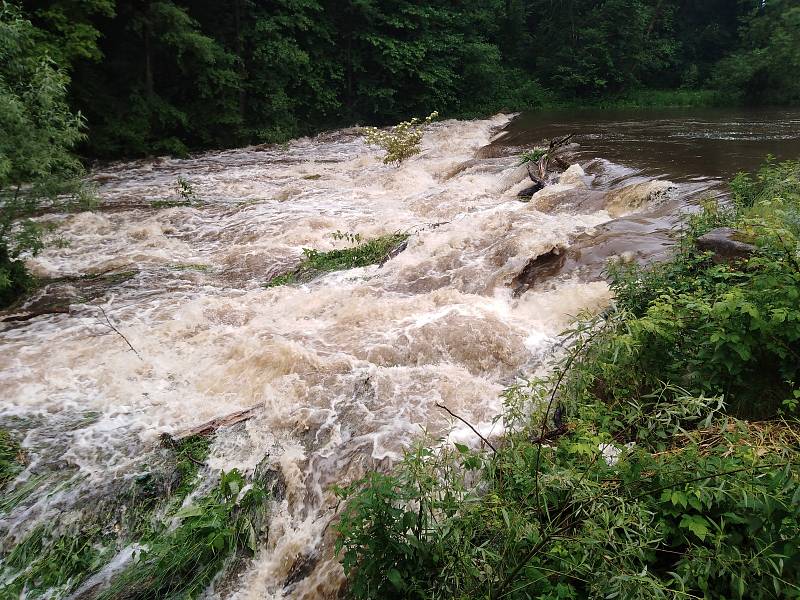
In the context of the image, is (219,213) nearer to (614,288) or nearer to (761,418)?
(614,288)

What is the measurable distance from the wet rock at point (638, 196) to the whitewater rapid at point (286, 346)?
38 centimetres

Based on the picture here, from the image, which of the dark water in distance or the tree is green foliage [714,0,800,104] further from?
the tree

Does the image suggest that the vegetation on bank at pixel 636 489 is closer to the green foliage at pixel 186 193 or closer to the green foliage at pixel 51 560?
the green foliage at pixel 51 560

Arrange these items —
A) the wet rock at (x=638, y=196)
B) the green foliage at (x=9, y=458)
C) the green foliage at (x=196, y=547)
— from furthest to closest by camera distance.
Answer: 1. the wet rock at (x=638, y=196)
2. the green foliage at (x=9, y=458)
3. the green foliage at (x=196, y=547)

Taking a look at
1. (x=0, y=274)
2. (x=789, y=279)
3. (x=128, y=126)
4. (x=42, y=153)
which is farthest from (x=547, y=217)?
(x=128, y=126)

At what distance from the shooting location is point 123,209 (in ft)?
32.4

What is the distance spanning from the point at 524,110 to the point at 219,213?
2114 cm

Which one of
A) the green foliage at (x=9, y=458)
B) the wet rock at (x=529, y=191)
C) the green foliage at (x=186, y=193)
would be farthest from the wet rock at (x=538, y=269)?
the green foliage at (x=186, y=193)

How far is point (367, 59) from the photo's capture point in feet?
72.3

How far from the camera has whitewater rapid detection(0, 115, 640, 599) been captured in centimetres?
343

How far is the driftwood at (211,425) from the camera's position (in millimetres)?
3648

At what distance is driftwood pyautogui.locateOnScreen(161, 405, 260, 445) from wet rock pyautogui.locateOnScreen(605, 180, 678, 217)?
18.9ft

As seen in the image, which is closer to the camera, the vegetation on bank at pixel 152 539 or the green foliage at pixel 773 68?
the vegetation on bank at pixel 152 539

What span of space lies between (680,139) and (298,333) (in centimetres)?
1205
